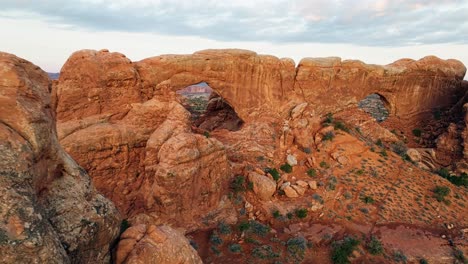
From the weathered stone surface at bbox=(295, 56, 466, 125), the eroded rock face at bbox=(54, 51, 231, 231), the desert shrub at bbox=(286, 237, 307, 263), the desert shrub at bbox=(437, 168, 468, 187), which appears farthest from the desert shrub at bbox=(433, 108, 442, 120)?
the eroded rock face at bbox=(54, 51, 231, 231)

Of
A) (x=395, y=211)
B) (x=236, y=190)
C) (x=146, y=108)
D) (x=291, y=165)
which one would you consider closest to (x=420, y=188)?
(x=395, y=211)

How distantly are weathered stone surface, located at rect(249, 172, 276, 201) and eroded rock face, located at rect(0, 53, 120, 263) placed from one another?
47.9 feet

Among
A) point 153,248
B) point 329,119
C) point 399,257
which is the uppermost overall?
point 329,119

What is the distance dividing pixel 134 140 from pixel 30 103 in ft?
44.4

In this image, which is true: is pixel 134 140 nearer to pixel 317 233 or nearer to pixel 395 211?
pixel 317 233

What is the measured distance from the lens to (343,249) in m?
19.9

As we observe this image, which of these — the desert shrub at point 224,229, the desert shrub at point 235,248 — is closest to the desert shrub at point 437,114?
the desert shrub at point 224,229

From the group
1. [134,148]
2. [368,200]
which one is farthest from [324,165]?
[134,148]

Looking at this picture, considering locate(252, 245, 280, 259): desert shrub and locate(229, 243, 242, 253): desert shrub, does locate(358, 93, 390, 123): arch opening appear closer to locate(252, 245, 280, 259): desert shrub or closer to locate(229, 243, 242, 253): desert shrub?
locate(252, 245, 280, 259): desert shrub

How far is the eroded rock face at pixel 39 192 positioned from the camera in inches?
246

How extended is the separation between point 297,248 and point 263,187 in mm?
5111

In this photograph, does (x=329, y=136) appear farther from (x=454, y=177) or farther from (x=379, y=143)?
(x=454, y=177)

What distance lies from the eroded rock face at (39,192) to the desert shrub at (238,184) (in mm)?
13970

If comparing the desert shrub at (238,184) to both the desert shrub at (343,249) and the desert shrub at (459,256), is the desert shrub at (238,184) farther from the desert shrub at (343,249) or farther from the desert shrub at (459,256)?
the desert shrub at (459,256)
